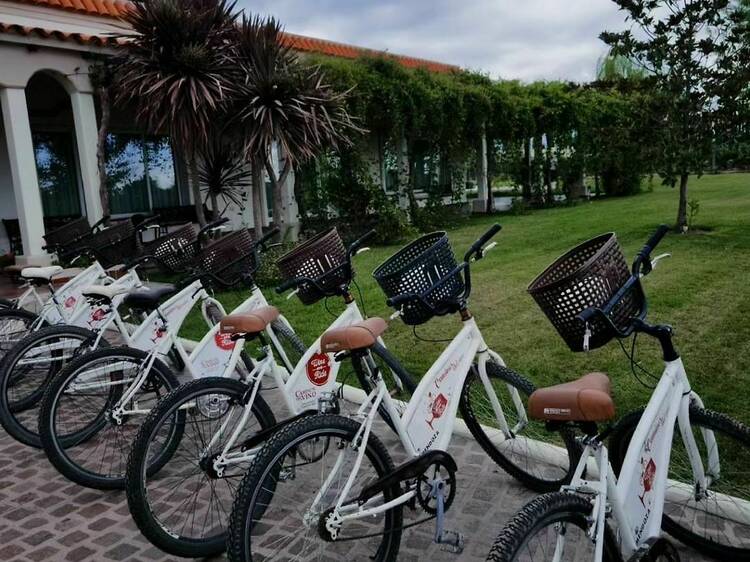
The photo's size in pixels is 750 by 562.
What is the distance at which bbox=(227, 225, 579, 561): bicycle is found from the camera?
6.87 feet

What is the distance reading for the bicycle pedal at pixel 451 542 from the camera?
2361mm

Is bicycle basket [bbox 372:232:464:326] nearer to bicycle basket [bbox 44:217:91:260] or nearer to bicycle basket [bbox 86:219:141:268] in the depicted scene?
bicycle basket [bbox 86:219:141:268]

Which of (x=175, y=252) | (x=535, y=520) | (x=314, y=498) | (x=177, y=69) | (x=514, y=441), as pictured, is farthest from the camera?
(x=177, y=69)

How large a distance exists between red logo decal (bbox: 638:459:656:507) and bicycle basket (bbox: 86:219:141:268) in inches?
161

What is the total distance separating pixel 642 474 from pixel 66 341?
11.7ft

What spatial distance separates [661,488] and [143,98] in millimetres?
7886

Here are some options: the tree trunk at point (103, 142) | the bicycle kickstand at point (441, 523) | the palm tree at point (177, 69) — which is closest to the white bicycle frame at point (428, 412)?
the bicycle kickstand at point (441, 523)

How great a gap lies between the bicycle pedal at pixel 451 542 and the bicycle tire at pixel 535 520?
713mm

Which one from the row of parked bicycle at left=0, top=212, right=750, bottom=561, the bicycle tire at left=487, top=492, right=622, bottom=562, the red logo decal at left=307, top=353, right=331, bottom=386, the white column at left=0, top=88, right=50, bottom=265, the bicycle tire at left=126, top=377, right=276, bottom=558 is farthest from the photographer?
the white column at left=0, top=88, right=50, bottom=265

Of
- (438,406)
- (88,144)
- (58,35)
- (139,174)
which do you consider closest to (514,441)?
(438,406)

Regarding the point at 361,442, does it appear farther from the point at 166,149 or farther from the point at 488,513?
the point at 166,149

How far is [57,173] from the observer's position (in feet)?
35.8

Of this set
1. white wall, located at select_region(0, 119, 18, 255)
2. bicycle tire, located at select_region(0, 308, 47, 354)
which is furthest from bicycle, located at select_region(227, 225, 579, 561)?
white wall, located at select_region(0, 119, 18, 255)

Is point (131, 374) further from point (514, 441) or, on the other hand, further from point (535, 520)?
point (535, 520)
